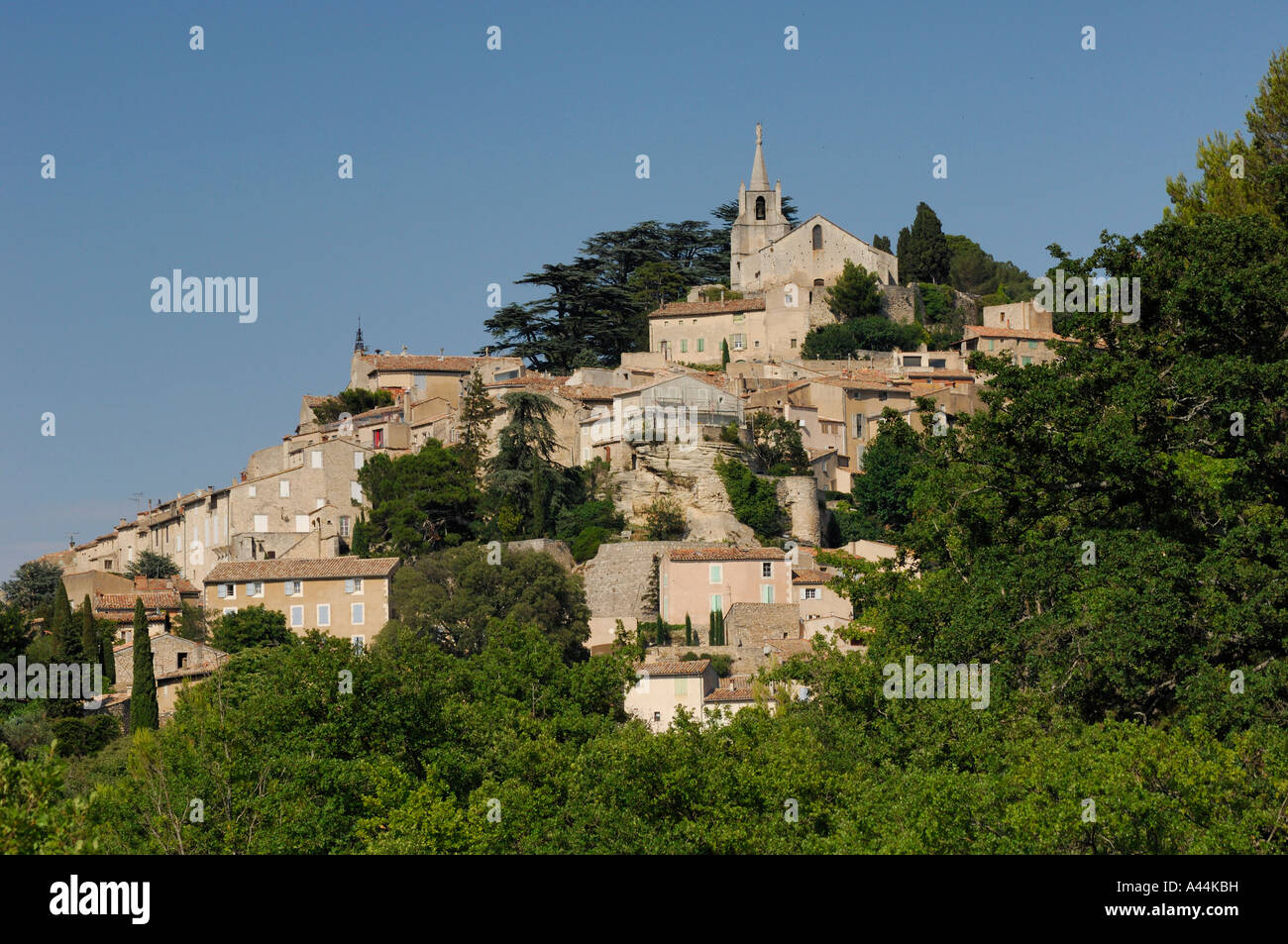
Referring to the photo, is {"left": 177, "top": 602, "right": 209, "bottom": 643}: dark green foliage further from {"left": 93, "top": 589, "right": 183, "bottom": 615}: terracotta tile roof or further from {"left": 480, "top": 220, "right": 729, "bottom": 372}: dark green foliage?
{"left": 480, "top": 220, "right": 729, "bottom": 372}: dark green foliage

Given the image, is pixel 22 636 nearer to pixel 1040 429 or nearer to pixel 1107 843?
pixel 1040 429

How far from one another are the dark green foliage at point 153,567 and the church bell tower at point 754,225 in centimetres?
4183

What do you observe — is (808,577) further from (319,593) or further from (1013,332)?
(1013,332)

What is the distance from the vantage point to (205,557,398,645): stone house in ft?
186

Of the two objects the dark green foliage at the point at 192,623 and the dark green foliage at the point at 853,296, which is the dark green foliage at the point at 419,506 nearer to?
the dark green foliage at the point at 192,623

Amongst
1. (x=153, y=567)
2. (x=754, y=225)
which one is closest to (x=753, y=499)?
(x=153, y=567)

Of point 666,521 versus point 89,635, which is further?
point 666,521

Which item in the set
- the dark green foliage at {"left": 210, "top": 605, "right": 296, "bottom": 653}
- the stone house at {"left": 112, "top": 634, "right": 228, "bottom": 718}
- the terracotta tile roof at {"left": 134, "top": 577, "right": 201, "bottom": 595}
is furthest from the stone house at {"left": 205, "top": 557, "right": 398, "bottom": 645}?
the terracotta tile roof at {"left": 134, "top": 577, "right": 201, "bottom": 595}

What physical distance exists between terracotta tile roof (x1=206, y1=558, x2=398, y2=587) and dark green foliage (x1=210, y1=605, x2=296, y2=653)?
2.65 meters

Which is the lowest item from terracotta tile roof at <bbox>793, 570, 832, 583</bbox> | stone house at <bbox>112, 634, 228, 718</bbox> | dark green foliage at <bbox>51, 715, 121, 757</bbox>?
dark green foliage at <bbox>51, 715, 121, 757</bbox>

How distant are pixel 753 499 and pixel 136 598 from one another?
25.8 m

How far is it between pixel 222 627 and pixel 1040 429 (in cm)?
3738

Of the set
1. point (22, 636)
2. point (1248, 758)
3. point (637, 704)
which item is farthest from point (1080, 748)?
point (22, 636)

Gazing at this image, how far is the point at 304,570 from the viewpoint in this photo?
57938mm
